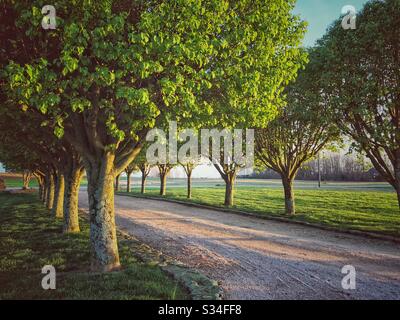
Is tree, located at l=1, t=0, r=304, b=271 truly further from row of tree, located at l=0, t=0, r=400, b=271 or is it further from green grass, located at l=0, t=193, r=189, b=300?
green grass, located at l=0, t=193, r=189, b=300

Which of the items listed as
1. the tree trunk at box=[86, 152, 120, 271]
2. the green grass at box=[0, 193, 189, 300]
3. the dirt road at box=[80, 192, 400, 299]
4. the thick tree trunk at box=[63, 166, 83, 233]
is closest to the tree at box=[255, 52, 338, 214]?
the dirt road at box=[80, 192, 400, 299]

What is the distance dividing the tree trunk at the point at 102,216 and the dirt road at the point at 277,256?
2647 mm

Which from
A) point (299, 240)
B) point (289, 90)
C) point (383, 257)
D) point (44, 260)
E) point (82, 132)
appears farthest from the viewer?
point (289, 90)

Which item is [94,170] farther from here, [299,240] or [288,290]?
[299,240]

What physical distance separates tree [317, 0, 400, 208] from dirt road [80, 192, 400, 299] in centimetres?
517

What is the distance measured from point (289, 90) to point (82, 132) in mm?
14157

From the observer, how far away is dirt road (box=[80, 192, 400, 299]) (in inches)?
286

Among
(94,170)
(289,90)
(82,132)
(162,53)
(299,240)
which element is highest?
(289,90)

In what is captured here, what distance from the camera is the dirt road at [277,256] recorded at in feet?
23.9

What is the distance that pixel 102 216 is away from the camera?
8.62m

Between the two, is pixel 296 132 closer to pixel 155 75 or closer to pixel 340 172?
pixel 155 75

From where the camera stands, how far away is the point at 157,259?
9.66 m

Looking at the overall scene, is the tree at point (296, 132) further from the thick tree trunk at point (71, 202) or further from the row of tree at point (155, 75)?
the thick tree trunk at point (71, 202)

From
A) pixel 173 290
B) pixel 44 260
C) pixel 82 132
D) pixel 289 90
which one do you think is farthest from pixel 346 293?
pixel 289 90
